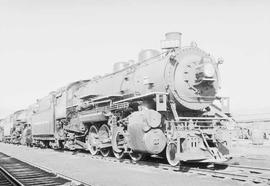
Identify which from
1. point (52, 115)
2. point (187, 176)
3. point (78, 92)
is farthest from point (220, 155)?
point (52, 115)

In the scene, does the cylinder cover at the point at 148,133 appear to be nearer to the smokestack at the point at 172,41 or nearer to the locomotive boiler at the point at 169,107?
the locomotive boiler at the point at 169,107

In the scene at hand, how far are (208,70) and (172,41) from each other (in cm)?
155

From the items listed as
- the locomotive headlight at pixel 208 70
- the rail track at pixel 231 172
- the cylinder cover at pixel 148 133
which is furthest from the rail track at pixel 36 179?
the locomotive headlight at pixel 208 70

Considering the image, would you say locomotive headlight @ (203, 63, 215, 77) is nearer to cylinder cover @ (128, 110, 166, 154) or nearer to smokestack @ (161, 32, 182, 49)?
smokestack @ (161, 32, 182, 49)

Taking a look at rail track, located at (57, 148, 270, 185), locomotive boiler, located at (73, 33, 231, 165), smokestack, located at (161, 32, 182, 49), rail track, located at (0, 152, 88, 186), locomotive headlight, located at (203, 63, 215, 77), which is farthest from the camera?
smokestack, located at (161, 32, 182, 49)

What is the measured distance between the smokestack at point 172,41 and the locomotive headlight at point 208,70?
4.00 feet

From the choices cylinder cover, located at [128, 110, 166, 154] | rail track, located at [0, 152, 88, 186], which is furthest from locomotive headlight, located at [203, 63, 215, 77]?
rail track, located at [0, 152, 88, 186]

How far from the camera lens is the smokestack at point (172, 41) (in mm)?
11680

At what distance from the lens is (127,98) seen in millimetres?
12844

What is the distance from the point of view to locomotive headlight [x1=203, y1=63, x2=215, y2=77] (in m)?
11.1

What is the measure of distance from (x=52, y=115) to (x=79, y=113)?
411 centimetres

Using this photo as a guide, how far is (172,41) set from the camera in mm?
11680

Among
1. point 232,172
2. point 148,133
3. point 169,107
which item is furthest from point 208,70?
point 232,172

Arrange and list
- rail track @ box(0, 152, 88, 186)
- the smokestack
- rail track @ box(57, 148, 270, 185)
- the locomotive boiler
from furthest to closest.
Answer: the smokestack < the locomotive boiler < rail track @ box(0, 152, 88, 186) < rail track @ box(57, 148, 270, 185)
